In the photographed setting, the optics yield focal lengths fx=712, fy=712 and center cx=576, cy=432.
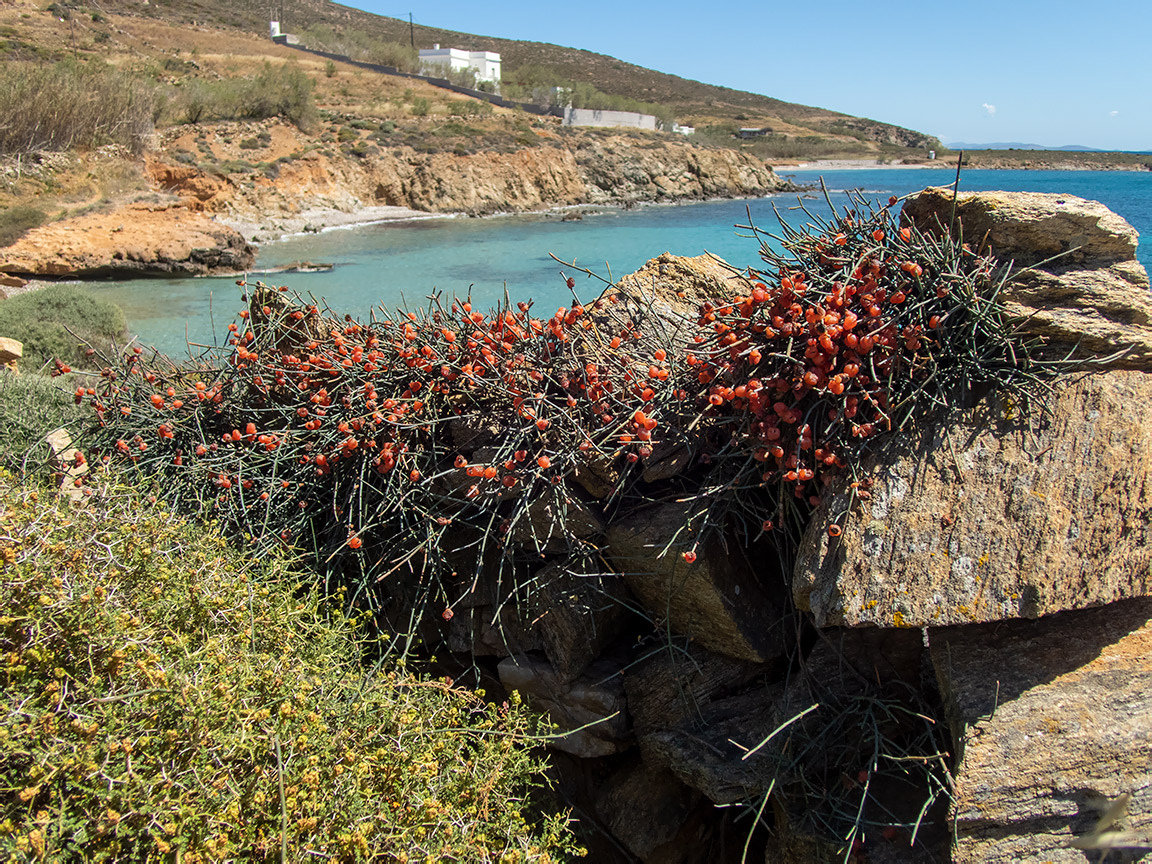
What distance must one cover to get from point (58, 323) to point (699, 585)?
26.6ft

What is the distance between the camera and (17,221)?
48.2 feet

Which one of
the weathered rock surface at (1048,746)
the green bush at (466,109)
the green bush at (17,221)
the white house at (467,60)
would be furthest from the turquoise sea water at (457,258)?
the white house at (467,60)

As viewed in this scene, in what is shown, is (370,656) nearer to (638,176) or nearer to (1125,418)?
(1125,418)

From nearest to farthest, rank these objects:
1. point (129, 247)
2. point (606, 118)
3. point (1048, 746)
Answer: point (1048, 746) < point (129, 247) < point (606, 118)

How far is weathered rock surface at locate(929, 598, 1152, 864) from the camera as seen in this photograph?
6.29 feet

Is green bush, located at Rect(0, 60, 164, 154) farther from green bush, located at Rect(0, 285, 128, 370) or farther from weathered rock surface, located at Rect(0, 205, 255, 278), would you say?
green bush, located at Rect(0, 285, 128, 370)

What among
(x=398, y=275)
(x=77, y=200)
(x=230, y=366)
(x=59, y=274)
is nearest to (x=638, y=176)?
(x=398, y=275)

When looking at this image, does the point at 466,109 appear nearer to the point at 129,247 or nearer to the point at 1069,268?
the point at 129,247

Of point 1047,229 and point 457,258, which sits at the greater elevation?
point 1047,229

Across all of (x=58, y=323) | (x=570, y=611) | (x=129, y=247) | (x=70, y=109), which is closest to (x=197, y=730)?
(x=570, y=611)

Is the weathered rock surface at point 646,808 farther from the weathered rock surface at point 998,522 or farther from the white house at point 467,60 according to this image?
the white house at point 467,60

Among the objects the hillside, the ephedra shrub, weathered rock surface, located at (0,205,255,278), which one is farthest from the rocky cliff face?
the hillside

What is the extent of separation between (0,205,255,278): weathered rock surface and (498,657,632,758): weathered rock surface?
15039 millimetres

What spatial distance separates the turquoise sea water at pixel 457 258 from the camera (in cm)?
1317
